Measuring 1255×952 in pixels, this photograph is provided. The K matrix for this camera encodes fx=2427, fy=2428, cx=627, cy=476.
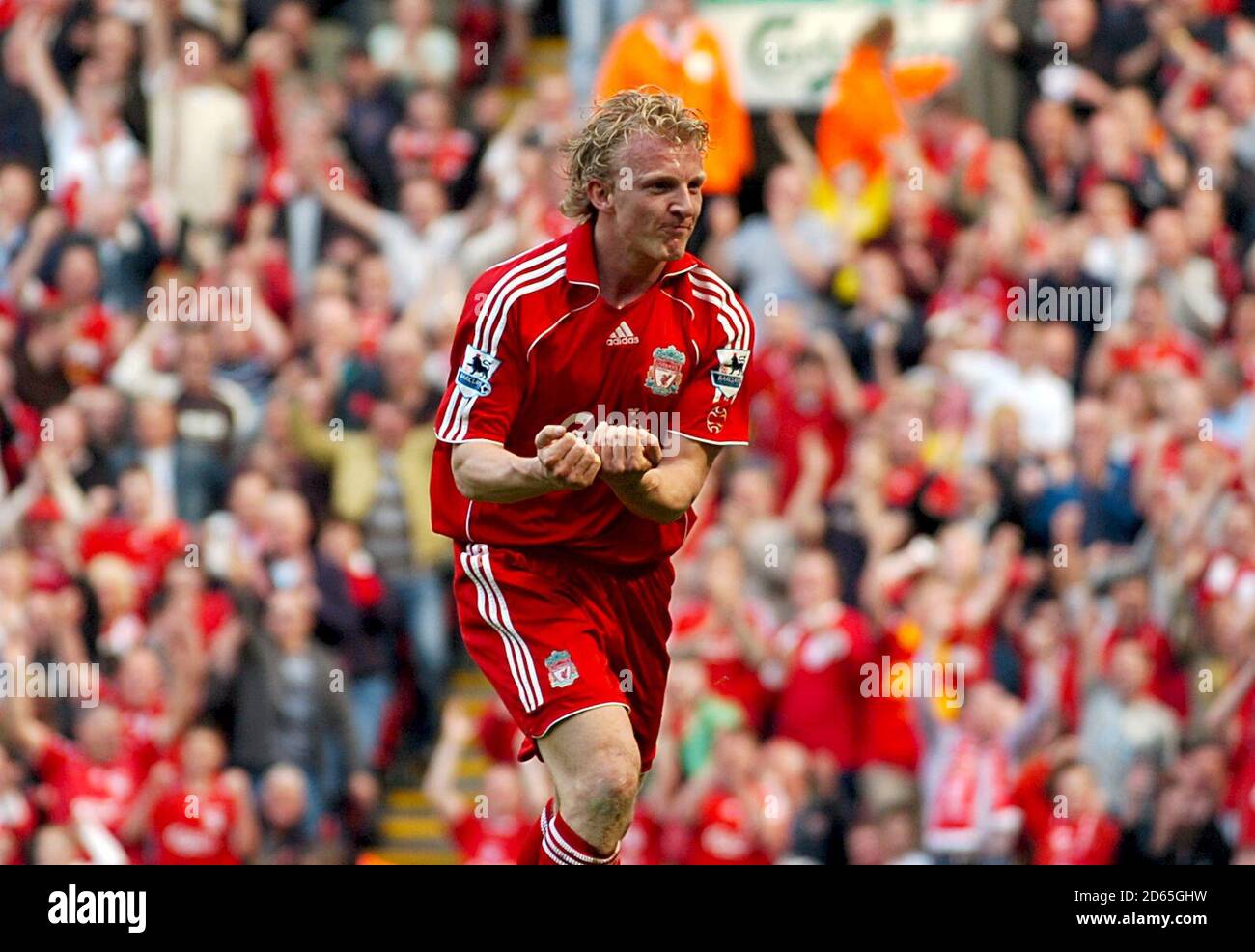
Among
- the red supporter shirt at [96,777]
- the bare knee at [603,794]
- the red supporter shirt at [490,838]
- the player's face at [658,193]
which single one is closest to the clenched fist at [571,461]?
the player's face at [658,193]

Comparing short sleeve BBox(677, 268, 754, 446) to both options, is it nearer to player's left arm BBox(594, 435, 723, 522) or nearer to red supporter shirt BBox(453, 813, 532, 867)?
player's left arm BBox(594, 435, 723, 522)

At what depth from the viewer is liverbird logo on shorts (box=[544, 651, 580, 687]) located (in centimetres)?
674

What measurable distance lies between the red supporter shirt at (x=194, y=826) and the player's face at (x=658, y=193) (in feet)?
15.8

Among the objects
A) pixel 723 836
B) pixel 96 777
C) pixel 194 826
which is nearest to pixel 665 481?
pixel 723 836

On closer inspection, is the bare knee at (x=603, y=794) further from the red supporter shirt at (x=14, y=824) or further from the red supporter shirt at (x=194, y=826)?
the red supporter shirt at (x=14, y=824)

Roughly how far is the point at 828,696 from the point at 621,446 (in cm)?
472

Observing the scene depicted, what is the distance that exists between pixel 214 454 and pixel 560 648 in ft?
16.6

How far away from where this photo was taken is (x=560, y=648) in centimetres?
678

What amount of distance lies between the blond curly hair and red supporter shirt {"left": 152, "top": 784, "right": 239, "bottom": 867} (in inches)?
181

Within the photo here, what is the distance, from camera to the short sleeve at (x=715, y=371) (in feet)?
22.5

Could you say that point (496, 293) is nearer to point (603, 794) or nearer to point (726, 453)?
point (603, 794)

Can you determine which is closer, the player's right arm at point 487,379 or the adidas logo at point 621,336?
the player's right arm at point 487,379

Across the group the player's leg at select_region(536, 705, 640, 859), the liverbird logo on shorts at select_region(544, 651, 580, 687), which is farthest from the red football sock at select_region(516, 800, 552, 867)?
the liverbird logo on shorts at select_region(544, 651, 580, 687)
